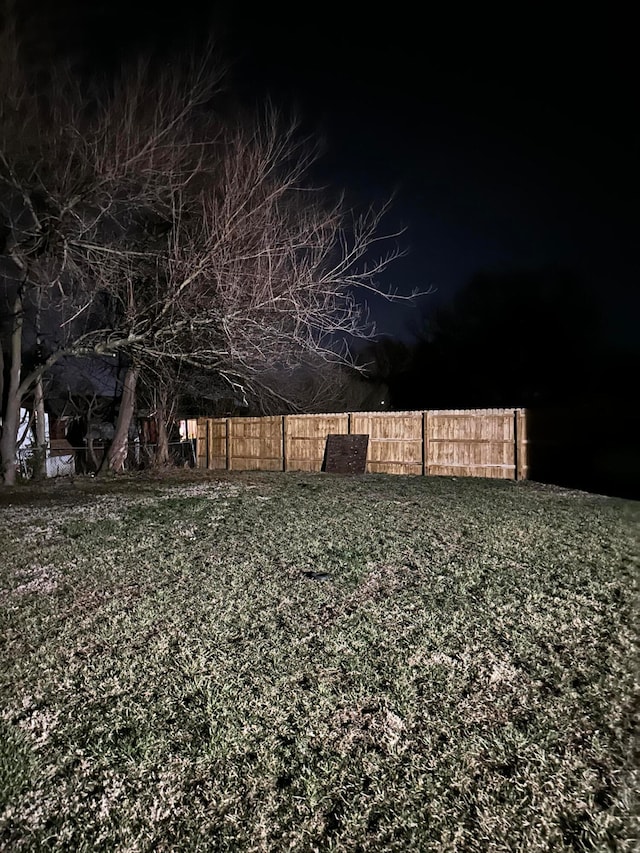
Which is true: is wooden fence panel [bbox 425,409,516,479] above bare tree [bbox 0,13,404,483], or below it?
below

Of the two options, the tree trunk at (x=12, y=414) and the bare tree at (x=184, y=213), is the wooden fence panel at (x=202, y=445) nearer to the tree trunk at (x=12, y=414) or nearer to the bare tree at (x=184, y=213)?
the tree trunk at (x=12, y=414)

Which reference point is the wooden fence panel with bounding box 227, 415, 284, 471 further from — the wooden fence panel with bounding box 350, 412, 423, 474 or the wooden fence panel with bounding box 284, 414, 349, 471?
the wooden fence panel with bounding box 350, 412, 423, 474

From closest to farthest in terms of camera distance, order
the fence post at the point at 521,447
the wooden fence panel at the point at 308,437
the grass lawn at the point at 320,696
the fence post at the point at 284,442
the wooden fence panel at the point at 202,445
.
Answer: the grass lawn at the point at 320,696 → the fence post at the point at 521,447 → the wooden fence panel at the point at 308,437 → the fence post at the point at 284,442 → the wooden fence panel at the point at 202,445

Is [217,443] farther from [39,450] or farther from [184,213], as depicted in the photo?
[184,213]

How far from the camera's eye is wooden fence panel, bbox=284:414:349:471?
1409 centimetres

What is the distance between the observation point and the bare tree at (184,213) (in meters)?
6.51

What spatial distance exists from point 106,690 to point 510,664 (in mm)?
1819

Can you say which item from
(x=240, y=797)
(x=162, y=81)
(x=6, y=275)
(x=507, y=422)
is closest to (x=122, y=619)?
(x=240, y=797)

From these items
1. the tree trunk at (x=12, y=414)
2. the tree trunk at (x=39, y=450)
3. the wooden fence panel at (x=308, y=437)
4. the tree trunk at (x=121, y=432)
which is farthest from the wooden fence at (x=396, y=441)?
the tree trunk at (x=12, y=414)

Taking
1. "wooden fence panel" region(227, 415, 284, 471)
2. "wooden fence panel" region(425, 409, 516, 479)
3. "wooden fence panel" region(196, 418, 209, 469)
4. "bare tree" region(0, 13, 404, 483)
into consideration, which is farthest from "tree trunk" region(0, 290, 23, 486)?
"wooden fence panel" region(425, 409, 516, 479)

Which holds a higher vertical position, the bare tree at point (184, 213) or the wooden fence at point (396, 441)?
the bare tree at point (184, 213)

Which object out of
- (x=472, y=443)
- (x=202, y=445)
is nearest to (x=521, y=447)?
(x=472, y=443)

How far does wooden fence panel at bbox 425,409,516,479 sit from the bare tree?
5.01 metres

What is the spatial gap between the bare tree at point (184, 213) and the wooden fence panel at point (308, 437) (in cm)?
555
